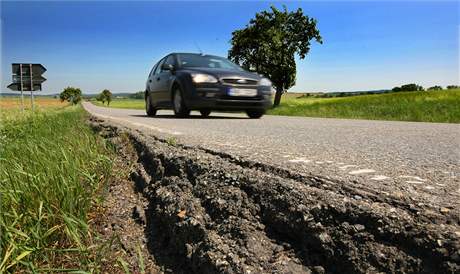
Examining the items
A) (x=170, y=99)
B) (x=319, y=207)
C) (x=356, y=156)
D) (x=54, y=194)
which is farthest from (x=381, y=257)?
(x=170, y=99)

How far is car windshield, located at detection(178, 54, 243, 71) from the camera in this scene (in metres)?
9.20

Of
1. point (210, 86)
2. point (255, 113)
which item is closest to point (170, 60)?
point (210, 86)

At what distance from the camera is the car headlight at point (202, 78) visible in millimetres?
8438

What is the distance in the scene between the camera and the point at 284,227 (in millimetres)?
1750

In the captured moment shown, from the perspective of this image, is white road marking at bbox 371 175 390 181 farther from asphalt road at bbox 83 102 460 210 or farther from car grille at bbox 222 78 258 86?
car grille at bbox 222 78 258 86

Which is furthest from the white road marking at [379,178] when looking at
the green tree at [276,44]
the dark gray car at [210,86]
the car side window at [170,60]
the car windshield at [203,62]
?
the green tree at [276,44]

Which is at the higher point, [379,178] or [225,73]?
[225,73]

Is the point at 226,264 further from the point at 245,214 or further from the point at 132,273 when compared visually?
the point at 132,273

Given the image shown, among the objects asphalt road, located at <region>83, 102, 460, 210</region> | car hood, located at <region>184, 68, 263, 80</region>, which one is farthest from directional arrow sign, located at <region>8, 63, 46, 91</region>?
asphalt road, located at <region>83, 102, 460, 210</region>

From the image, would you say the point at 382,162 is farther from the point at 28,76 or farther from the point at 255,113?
the point at 28,76

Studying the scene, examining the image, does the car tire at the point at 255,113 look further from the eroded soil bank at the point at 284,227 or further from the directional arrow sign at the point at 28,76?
the directional arrow sign at the point at 28,76

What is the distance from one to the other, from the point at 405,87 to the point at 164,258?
5575 cm

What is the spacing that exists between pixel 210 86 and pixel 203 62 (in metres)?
1.09

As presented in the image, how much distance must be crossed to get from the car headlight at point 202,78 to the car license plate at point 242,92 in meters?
0.39
